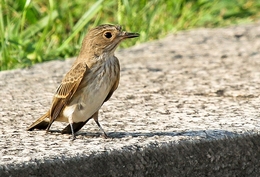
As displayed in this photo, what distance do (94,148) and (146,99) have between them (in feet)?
4.92

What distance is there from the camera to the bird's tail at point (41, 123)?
4.65 meters

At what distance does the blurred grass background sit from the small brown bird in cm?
Result: 159

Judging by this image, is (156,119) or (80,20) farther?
(80,20)

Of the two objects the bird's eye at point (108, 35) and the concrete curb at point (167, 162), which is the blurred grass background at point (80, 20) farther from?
the concrete curb at point (167, 162)

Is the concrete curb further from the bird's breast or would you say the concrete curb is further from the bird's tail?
the bird's tail

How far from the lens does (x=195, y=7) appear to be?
8.54m

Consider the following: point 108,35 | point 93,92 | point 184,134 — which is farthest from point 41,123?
point 184,134

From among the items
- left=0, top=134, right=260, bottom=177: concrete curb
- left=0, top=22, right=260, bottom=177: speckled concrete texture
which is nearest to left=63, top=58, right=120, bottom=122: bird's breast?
left=0, top=22, right=260, bottom=177: speckled concrete texture

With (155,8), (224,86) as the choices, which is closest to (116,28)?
(224,86)

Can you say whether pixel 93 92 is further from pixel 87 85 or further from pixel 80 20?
pixel 80 20

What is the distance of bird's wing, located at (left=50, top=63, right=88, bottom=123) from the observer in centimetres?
445

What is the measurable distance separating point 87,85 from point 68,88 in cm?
12

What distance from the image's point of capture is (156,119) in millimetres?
4961

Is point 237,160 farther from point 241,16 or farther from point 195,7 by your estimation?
point 241,16
